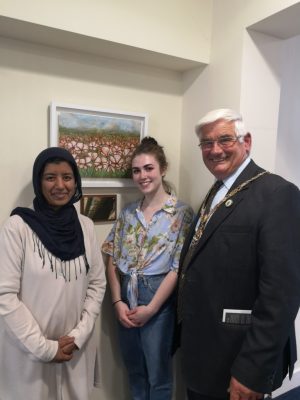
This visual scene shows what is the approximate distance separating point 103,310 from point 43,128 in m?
1.02

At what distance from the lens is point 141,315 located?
150 cm

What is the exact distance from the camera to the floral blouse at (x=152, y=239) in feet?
5.02

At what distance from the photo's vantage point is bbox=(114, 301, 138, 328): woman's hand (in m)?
1.54

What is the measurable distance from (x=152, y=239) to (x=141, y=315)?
14.0 inches

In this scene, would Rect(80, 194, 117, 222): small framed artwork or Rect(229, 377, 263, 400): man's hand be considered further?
Rect(80, 194, 117, 222): small framed artwork

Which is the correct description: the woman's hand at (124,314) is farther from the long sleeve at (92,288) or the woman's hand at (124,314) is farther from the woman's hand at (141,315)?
the long sleeve at (92,288)

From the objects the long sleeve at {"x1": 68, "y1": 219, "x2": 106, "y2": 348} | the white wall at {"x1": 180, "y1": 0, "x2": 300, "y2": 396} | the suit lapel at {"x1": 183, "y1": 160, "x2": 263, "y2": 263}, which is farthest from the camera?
the white wall at {"x1": 180, "y1": 0, "x2": 300, "y2": 396}

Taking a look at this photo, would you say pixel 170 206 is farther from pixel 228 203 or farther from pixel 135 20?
pixel 135 20

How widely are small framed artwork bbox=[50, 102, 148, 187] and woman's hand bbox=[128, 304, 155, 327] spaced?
2.11ft

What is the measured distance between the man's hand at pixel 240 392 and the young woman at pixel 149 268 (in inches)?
21.0

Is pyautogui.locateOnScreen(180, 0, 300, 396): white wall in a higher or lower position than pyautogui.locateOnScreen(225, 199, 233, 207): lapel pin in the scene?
higher

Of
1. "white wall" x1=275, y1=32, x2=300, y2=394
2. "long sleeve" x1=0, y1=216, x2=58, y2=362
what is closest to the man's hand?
"long sleeve" x1=0, y1=216, x2=58, y2=362

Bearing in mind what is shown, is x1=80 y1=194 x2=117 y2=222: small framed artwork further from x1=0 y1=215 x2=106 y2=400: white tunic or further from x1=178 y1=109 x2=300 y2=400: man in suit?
x1=178 y1=109 x2=300 y2=400: man in suit

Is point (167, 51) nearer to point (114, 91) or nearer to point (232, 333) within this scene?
point (114, 91)
